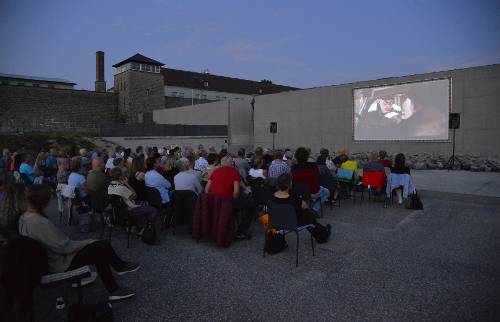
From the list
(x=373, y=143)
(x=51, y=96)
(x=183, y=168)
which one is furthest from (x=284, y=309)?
(x=51, y=96)

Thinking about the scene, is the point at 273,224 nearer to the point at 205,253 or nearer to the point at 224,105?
the point at 205,253

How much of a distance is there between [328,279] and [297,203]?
3.76 ft

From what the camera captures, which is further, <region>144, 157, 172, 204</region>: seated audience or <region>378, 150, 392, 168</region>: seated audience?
<region>378, 150, 392, 168</region>: seated audience

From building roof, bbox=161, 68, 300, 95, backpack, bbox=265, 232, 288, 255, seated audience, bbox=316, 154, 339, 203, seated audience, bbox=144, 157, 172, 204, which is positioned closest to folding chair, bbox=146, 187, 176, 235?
seated audience, bbox=144, 157, 172, 204

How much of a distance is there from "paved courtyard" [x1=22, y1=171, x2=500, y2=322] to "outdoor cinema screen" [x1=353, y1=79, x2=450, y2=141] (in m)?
12.5

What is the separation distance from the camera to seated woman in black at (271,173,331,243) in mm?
4332

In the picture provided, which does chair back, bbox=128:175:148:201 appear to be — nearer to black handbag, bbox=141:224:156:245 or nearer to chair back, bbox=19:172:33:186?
black handbag, bbox=141:224:156:245

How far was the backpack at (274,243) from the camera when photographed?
4430mm

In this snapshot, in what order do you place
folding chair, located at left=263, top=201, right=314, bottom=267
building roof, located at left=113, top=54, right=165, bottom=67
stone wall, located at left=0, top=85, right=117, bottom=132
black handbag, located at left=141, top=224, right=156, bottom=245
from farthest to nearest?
1. building roof, located at left=113, top=54, right=165, bottom=67
2. stone wall, located at left=0, top=85, right=117, bottom=132
3. black handbag, located at left=141, top=224, right=156, bottom=245
4. folding chair, located at left=263, top=201, right=314, bottom=267

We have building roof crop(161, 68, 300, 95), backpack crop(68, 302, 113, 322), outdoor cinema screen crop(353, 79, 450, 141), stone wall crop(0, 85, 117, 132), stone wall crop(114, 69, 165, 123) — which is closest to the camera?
backpack crop(68, 302, 113, 322)

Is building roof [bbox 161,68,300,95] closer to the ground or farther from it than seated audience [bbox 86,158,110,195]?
farther from it

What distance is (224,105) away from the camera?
28.5 meters

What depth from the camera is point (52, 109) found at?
1409 inches

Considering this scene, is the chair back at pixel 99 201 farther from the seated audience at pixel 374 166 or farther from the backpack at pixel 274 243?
the seated audience at pixel 374 166
